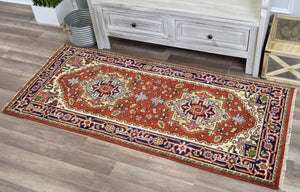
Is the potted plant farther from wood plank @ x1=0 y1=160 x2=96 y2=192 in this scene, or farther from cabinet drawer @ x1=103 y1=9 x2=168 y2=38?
wood plank @ x1=0 y1=160 x2=96 y2=192

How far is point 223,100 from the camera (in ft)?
9.07

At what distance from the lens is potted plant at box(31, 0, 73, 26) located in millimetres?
3738

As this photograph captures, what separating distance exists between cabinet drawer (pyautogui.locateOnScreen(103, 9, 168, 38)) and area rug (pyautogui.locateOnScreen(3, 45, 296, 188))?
264mm

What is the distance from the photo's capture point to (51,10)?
377cm

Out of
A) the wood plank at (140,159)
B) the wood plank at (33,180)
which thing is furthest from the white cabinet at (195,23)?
the wood plank at (33,180)

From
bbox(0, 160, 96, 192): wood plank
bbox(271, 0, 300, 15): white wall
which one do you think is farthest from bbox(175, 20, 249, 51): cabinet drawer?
bbox(0, 160, 96, 192): wood plank

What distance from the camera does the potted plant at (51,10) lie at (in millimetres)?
3738

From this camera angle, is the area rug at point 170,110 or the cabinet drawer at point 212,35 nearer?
the area rug at point 170,110

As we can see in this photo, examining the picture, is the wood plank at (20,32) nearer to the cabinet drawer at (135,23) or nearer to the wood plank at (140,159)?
the cabinet drawer at (135,23)

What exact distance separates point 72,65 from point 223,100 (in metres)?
1.48

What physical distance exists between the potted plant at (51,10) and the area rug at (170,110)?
0.71 meters

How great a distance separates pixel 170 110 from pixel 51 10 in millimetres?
1931

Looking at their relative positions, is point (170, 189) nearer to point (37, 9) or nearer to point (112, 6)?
point (112, 6)

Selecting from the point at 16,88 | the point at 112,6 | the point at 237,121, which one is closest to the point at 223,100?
the point at 237,121
